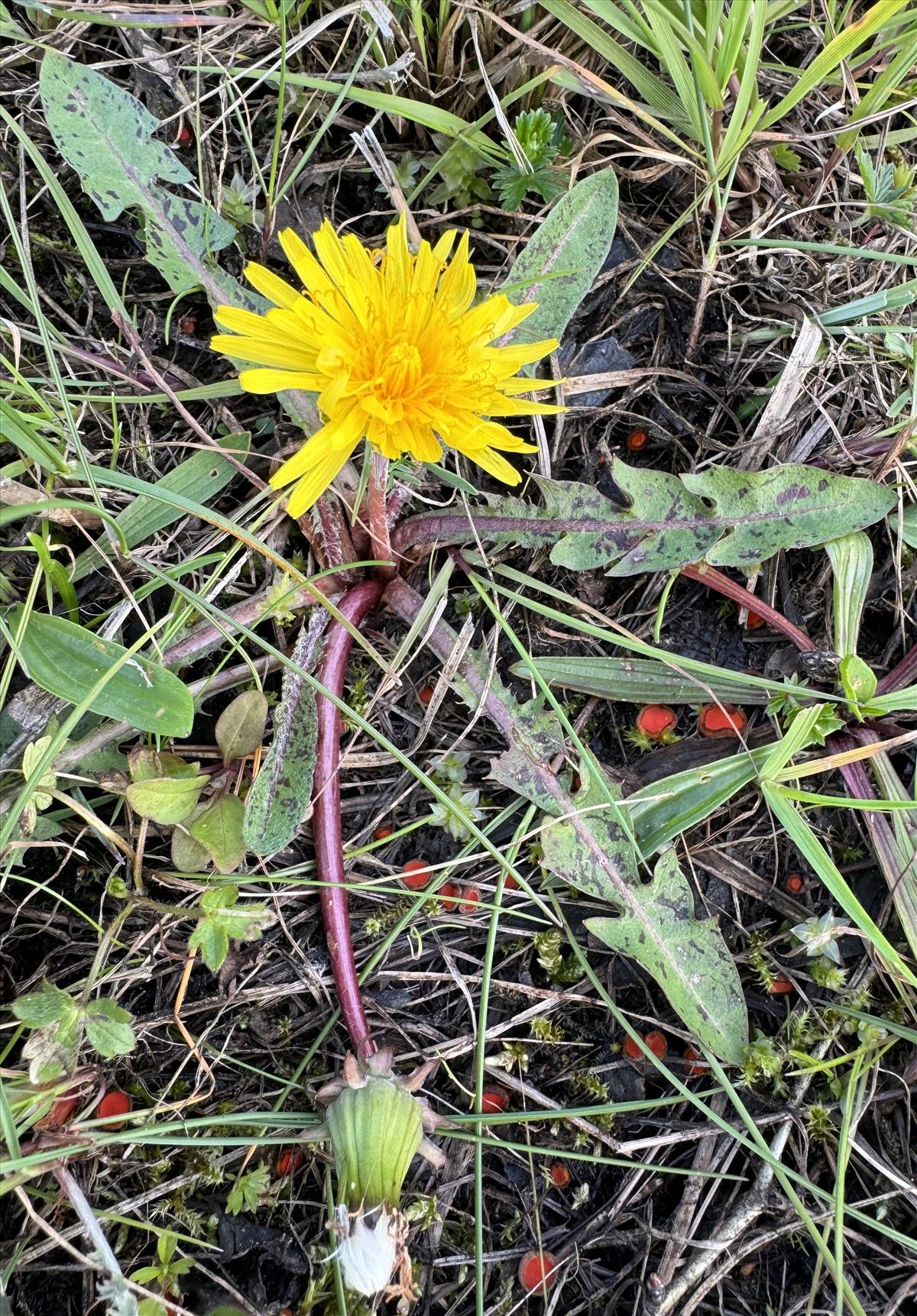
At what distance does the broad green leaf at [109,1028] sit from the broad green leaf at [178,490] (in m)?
1.02

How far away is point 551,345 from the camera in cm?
190

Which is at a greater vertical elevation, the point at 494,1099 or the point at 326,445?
the point at 326,445

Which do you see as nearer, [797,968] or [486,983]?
[486,983]

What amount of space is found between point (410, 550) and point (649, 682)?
0.73 metres

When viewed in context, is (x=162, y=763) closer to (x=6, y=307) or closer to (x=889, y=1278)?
(x=6, y=307)

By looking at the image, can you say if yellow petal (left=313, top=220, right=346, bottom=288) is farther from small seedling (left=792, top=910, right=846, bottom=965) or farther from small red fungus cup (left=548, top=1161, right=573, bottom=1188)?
small red fungus cup (left=548, top=1161, right=573, bottom=1188)

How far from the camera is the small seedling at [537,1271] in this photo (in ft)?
6.93

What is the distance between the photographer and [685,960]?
2176mm

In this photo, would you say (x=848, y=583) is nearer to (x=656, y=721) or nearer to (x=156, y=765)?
(x=656, y=721)

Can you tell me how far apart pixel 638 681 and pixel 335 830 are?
0.88 meters

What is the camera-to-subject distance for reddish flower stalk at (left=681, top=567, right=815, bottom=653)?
2.32m

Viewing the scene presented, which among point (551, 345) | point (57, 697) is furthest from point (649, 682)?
point (57, 697)

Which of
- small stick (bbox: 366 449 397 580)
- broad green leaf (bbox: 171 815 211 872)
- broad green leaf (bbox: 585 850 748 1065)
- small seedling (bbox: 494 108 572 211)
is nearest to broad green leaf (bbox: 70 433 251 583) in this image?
small stick (bbox: 366 449 397 580)

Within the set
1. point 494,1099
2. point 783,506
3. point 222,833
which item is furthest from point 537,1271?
point 783,506
